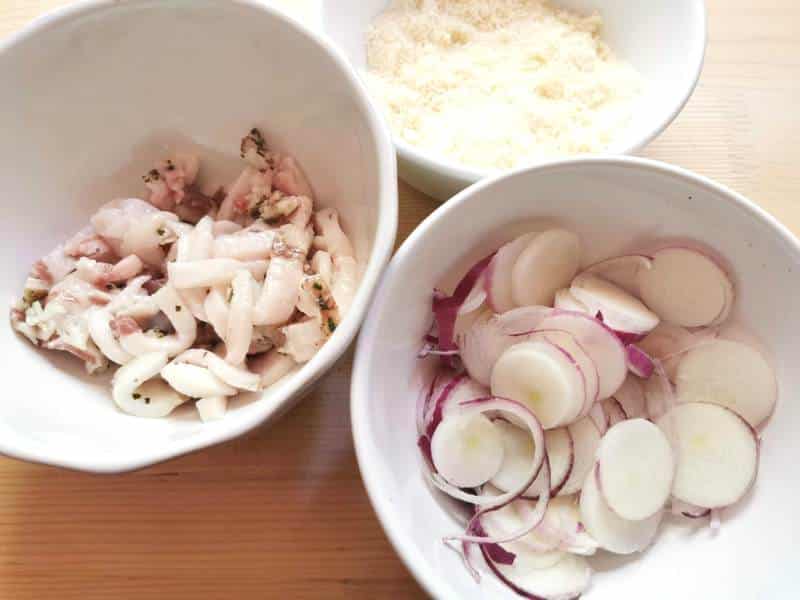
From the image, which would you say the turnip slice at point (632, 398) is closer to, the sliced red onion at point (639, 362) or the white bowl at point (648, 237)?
the sliced red onion at point (639, 362)

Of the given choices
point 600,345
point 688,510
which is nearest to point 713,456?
A: point 688,510

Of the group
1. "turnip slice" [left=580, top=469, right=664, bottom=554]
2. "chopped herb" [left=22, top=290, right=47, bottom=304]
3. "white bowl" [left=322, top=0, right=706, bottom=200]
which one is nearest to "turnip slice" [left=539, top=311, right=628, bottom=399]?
"turnip slice" [left=580, top=469, right=664, bottom=554]

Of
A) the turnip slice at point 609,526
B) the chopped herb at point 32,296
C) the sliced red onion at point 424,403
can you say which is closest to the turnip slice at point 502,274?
the sliced red onion at point 424,403

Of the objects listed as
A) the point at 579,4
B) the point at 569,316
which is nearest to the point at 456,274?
the point at 569,316

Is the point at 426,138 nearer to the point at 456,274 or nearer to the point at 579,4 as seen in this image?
the point at 456,274

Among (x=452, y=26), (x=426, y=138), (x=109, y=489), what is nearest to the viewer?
(x=109, y=489)

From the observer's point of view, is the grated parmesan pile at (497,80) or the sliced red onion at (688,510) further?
the grated parmesan pile at (497,80)

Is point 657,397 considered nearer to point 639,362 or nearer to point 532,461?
point 639,362
